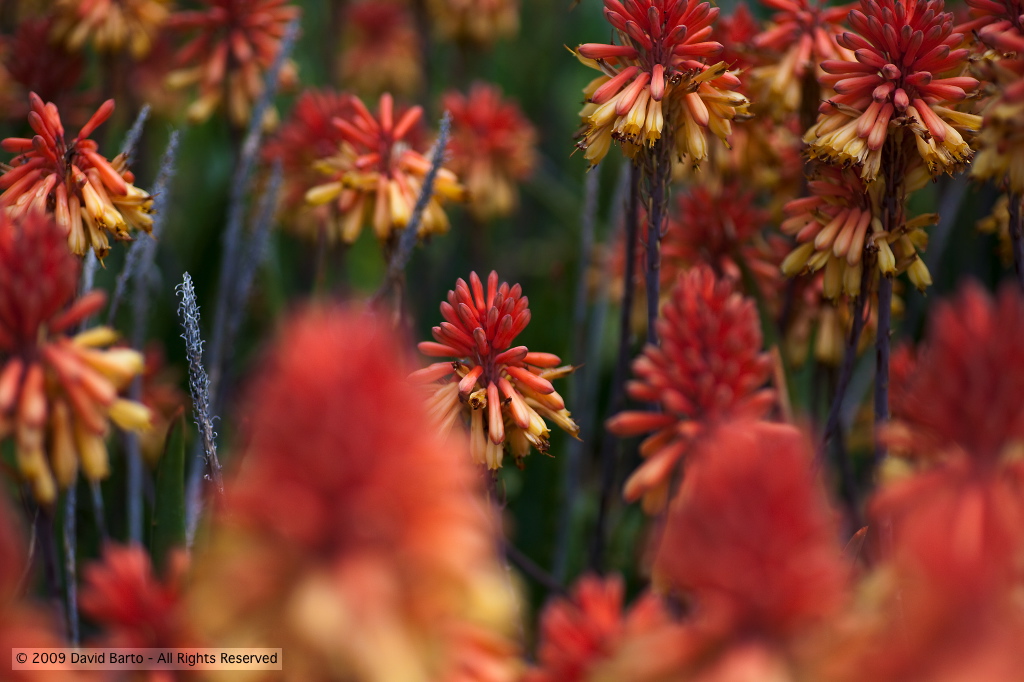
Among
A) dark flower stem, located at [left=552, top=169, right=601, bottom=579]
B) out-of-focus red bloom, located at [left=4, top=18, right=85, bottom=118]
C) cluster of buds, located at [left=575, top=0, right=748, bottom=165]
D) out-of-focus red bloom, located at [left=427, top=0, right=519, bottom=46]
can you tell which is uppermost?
out-of-focus red bloom, located at [left=427, top=0, right=519, bottom=46]

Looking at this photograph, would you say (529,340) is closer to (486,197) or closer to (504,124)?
(486,197)

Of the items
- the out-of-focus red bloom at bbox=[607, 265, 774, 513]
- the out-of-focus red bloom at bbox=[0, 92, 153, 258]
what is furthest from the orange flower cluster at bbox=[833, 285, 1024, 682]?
the out-of-focus red bloom at bbox=[0, 92, 153, 258]

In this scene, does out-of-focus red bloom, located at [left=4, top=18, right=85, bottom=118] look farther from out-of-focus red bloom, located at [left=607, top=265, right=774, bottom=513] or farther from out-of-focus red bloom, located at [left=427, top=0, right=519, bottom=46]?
out-of-focus red bloom, located at [left=607, top=265, right=774, bottom=513]

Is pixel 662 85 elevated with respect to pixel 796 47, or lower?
lower

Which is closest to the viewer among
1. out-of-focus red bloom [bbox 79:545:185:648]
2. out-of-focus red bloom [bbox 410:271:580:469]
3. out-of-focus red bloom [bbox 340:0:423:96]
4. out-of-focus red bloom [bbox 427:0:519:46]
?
out-of-focus red bloom [bbox 79:545:185:648]

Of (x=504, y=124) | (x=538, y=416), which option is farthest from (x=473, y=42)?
(x=538, y=416)

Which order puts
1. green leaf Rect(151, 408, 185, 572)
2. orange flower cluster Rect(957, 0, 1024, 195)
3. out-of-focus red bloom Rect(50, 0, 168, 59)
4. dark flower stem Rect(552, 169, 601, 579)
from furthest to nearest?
out-of-focus red bloom Rect(50, 0, 168, 59), dark flower stem Rect(552, 169, 601, 579), green leaf Rect(151, 408, 185, 572), orange flower cluster Rect(957, 0, 1024, 195)

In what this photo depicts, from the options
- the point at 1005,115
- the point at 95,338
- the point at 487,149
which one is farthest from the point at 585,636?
the point at 487,149

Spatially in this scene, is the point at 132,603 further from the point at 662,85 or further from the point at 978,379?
the point at 662,85

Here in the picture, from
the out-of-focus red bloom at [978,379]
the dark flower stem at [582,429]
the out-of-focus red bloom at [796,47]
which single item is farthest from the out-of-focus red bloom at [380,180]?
the out-of-focus red bloom at [978,379]
